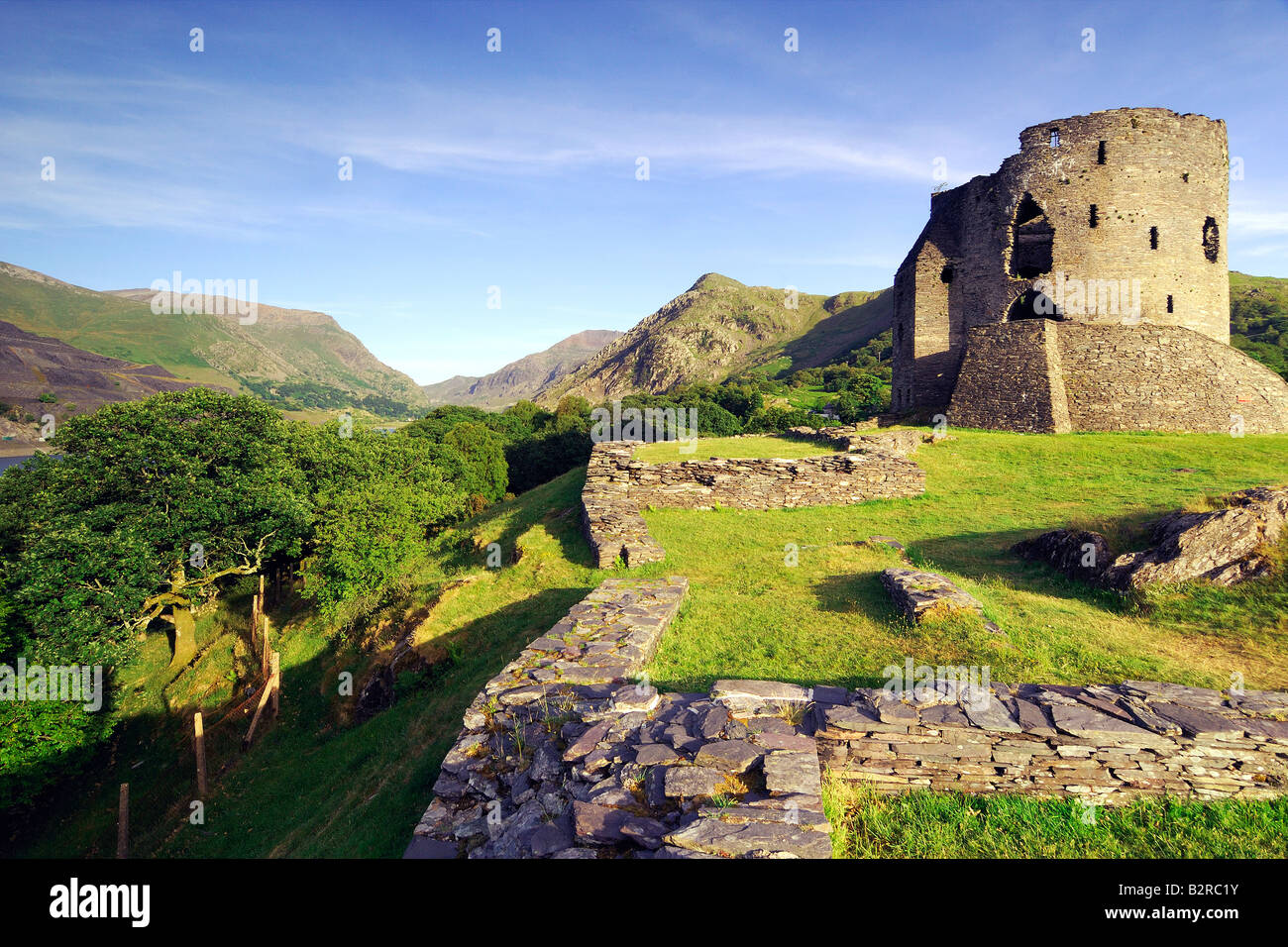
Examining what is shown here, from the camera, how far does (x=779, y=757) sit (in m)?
4.61

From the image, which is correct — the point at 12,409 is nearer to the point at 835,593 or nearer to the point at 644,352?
the point at 644,352

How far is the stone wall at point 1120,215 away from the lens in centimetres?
2550

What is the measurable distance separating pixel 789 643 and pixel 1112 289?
28.8 meters

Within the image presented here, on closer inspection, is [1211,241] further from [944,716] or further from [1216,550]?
[944,716]

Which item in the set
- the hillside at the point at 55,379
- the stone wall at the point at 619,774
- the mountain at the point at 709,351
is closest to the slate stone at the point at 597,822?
the stone wall at the point at 619,774

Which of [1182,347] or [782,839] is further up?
[1182,347]

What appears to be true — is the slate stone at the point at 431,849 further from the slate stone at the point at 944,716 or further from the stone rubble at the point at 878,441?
the stone rubble at the point at 878,441

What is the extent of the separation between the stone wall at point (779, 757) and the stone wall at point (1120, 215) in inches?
1084

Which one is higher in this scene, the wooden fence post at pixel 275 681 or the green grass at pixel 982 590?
the green grass at pixel 982 590

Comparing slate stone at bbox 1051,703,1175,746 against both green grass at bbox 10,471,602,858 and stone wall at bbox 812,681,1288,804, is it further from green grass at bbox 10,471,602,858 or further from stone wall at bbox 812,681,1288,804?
green grass at bbox 10,471,602,858

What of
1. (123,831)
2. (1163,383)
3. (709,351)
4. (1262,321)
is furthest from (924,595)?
(709,351)
